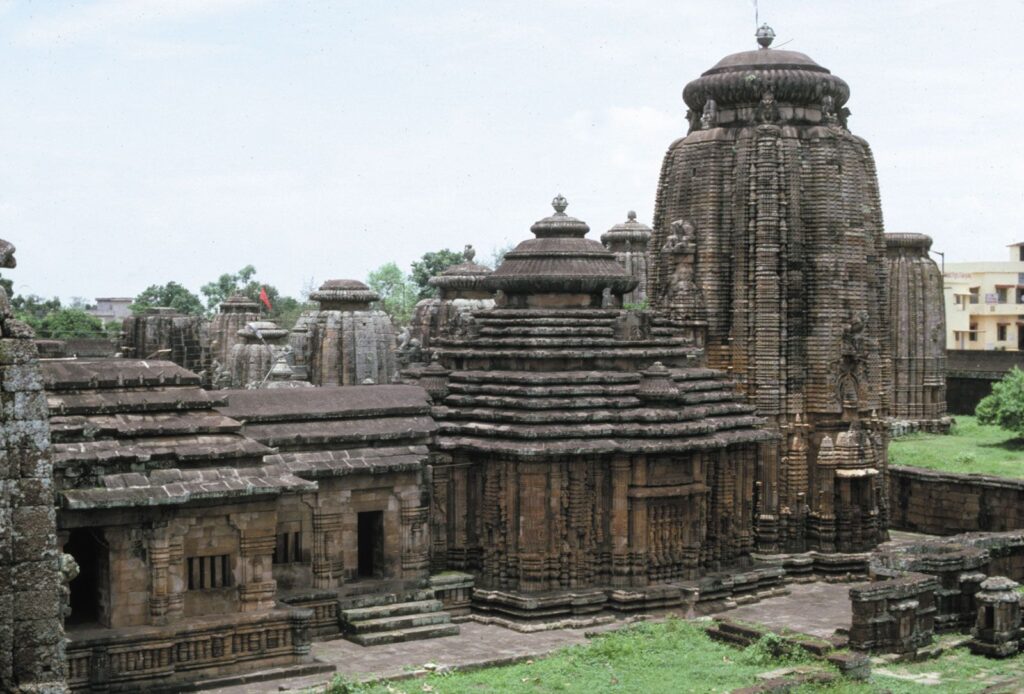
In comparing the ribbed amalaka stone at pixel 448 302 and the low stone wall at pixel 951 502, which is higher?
the ribbed amalaka stone at pixel 448 302

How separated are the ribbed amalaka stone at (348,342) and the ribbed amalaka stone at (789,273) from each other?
11916 mm

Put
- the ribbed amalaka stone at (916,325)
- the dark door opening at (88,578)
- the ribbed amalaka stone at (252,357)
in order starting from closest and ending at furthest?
1. the dark door opening at (88,578)
2. the ribbed amalaka stone at (252,357)
3. the ribbed amalaka stone at (916,325)

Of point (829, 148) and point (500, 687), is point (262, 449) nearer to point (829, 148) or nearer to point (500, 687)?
point (500, 687)

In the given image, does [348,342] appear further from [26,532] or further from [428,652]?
[26,532]

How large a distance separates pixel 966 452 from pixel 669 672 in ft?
62.8

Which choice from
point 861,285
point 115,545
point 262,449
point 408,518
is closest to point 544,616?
point 408,518

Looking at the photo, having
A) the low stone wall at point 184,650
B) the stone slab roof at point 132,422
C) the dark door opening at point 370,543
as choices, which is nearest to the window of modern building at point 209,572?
the low stone wall at point 184,650

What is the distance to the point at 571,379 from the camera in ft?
81.8

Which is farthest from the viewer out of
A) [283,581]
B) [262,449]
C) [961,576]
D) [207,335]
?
[207,335]

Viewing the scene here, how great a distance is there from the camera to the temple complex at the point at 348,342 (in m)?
39.2

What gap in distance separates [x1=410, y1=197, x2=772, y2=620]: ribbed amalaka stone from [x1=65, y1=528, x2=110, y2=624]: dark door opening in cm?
647

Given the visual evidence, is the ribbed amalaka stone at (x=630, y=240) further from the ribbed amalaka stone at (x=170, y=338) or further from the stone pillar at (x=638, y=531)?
the stone pillar at (x=638, y=531)

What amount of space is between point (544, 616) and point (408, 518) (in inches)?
108

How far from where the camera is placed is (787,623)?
2391 cm
